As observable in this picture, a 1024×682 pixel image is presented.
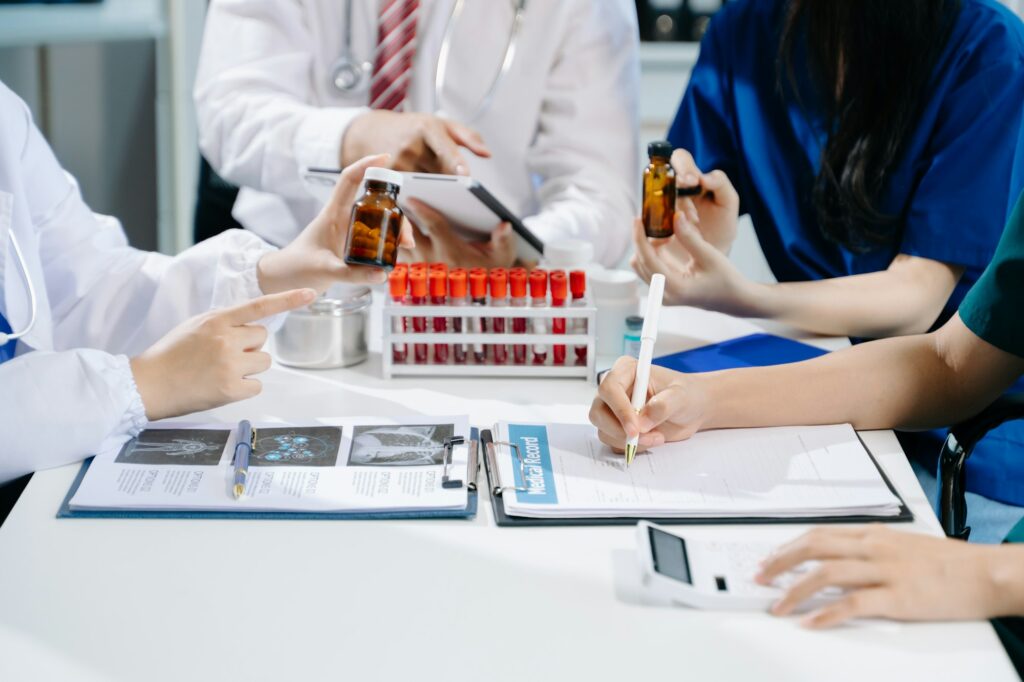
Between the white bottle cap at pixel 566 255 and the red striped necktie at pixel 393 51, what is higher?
the red striped necktie at pixel 393 51

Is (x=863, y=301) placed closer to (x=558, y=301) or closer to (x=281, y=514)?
(x=558, y=301)

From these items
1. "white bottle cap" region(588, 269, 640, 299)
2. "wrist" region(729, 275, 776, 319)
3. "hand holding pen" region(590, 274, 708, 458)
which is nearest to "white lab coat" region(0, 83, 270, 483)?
"white bottle cap" region(588, 269, 640, 299)

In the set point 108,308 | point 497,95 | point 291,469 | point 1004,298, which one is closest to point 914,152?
point 1004,298

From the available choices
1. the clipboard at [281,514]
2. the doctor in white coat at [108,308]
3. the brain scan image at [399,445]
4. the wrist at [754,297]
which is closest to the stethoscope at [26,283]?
the doctor in white coat at [108,308]

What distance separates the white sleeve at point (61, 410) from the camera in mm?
1021

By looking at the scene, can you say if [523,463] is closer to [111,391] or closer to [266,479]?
[266,479]

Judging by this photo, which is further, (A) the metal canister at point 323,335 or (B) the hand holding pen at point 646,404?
(A) the metal canister at point 323,335

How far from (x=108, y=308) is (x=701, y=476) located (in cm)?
85

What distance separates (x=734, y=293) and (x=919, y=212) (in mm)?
306

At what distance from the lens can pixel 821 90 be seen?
165 cm

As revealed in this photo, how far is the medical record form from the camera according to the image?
94cm

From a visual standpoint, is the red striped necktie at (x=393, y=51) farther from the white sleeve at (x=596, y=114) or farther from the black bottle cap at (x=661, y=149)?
the black bottle cap at (x=661, y=149)

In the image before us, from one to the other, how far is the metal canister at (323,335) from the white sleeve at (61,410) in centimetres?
25

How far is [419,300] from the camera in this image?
1.30m
